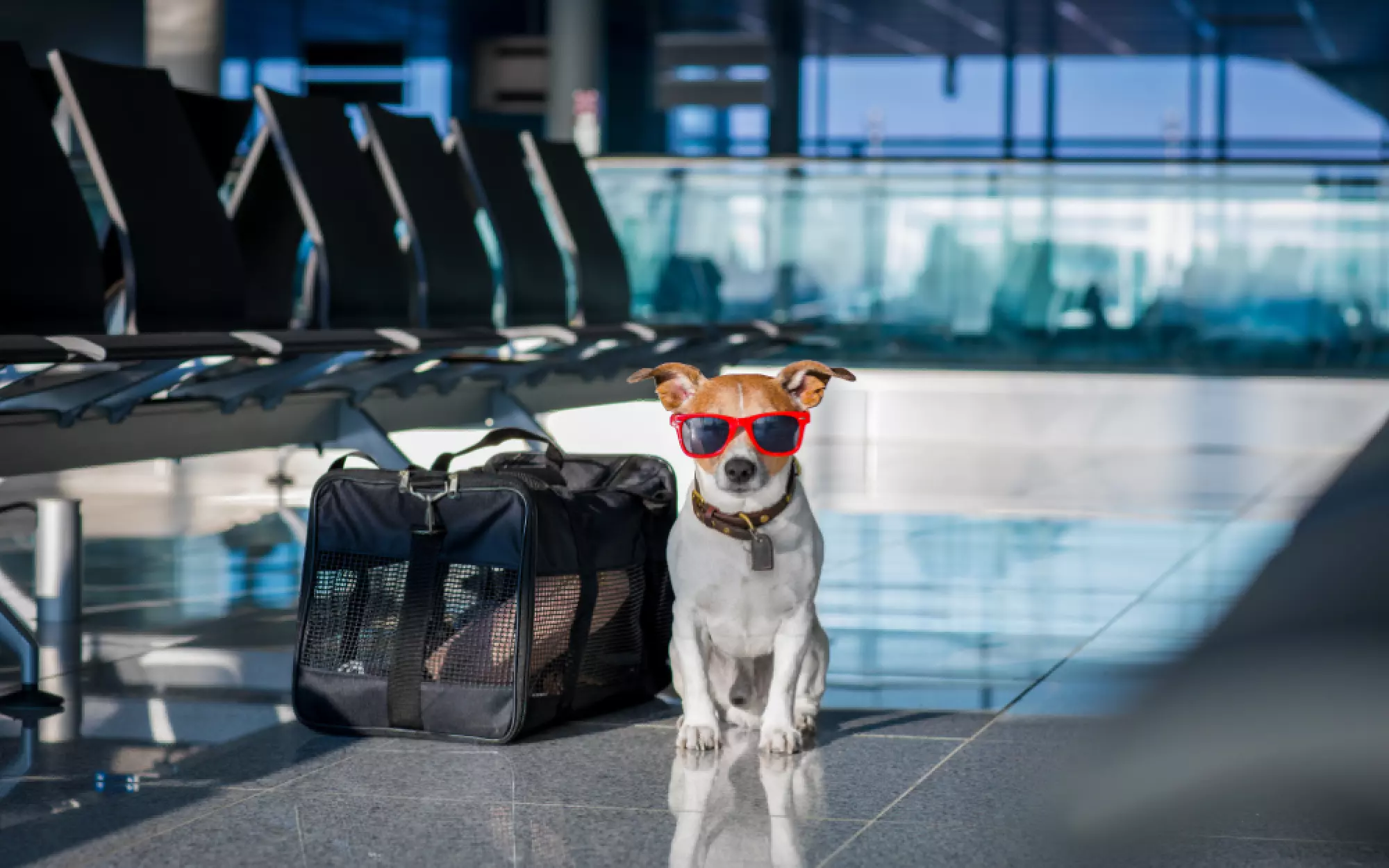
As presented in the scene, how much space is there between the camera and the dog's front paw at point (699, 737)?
8.72ft

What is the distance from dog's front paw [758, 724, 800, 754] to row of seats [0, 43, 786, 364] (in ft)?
4.73

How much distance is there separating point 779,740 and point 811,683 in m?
0.18

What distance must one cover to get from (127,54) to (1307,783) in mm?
19461

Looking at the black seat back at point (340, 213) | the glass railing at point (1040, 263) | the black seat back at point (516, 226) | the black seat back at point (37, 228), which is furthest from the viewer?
the glass railing at point (1040, 263)

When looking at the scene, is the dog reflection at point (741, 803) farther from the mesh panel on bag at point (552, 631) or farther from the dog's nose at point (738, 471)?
the dog's nose at point (738, 471)

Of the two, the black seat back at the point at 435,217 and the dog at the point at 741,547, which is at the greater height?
the black seat back at the point at 435,217

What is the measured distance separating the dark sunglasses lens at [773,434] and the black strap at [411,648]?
0.57 m

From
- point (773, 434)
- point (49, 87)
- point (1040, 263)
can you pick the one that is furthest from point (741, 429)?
point (1040, 263)

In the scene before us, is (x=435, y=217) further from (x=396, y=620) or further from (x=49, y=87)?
(x=396, y=620)

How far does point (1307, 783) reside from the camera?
0.51 m

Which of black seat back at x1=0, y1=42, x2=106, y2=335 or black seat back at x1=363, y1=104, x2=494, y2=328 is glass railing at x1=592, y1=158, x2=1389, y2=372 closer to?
black seat back at x1=363, y1=104, x2=494, y2=328

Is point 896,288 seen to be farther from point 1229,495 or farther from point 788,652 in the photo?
point 788,652

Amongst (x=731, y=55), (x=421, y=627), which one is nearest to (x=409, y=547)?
(x=421, y=627)

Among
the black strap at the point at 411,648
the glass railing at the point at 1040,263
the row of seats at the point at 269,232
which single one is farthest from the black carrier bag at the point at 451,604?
the glass railing at the point at 1040,263
